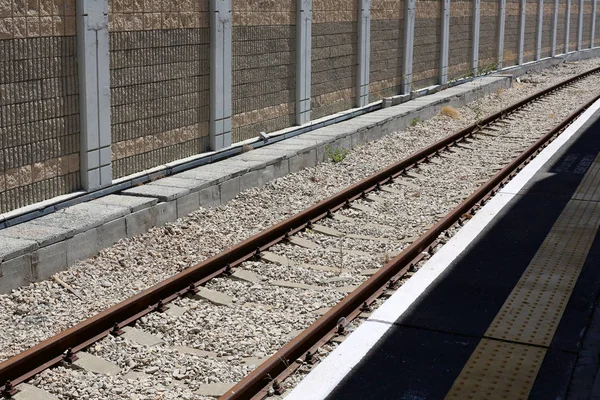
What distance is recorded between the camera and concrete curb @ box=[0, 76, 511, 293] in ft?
31.9

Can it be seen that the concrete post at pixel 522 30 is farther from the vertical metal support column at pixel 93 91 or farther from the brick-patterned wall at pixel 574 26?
the vertical metal support column at pixel 93 91

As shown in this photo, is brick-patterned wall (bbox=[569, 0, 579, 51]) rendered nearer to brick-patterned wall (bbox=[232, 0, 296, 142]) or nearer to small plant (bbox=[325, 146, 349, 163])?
brick-patterned wall (bbox=[232, 0, 296, 142])

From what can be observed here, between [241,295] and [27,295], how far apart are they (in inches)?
86.8

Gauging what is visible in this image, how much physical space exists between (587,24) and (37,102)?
46.5 meters

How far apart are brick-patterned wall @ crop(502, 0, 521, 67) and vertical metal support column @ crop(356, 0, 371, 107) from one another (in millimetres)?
15375

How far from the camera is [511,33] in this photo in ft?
122

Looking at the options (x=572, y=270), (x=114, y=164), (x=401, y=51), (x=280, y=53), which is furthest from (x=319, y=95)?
(x=572, y=270)

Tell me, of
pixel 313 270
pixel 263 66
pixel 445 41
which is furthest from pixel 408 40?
pixel 313 270

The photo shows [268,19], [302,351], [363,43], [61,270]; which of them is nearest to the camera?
[302,351]

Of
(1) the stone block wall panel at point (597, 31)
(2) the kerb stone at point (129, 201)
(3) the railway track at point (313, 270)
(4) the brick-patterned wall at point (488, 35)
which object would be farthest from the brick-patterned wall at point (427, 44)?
(1) the stone block wall panel at point (597, 31)

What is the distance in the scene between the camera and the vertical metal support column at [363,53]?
21578 millimetres

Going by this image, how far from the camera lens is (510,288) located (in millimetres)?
9641

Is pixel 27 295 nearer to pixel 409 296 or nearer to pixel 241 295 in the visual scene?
pixel 241 295

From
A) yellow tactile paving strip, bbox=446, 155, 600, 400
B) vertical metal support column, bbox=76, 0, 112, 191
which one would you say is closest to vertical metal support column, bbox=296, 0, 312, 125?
vertical metal support column, bbox=76, 0, 112, 191
